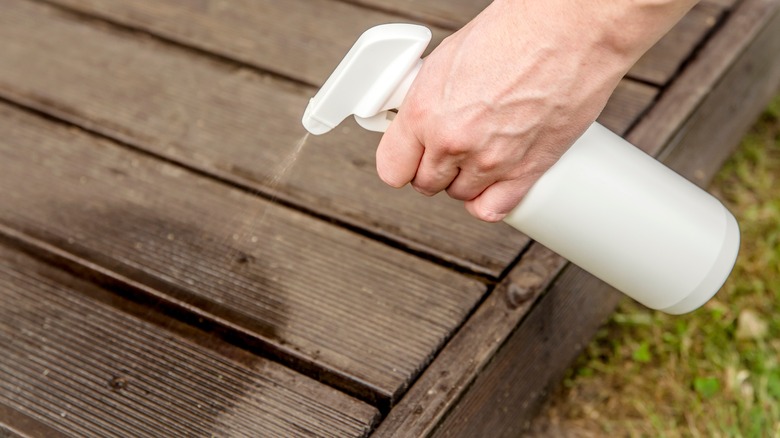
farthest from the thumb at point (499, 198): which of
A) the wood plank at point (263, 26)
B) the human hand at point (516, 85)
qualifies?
the wood plank at point (263, 26)

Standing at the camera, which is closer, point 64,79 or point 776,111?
point 64,79

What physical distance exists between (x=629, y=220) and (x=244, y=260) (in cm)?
53

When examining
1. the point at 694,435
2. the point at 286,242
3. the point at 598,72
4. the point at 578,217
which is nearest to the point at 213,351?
the point at 286,242

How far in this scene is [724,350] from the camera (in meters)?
1.45

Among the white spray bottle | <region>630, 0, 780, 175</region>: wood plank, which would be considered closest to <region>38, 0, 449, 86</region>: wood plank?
<region>630, 0, 780, 175</region>: wood plank

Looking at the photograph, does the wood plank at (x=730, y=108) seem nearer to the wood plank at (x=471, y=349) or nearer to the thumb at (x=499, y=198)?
the wood plank at (x=471, y=349)

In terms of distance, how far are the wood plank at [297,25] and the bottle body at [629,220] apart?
0.61 meters

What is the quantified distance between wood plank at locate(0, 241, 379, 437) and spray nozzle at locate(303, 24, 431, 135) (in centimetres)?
34

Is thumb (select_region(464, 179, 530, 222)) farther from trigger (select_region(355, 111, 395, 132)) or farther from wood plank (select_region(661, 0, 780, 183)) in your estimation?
wood plank (select_region(661, 0, 780, 183))

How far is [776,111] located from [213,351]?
1409mm

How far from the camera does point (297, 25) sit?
1675 mm

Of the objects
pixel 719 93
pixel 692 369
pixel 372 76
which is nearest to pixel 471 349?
pixel 372 76

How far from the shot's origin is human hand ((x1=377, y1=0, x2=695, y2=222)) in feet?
2.60

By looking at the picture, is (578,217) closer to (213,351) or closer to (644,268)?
(644,268)
